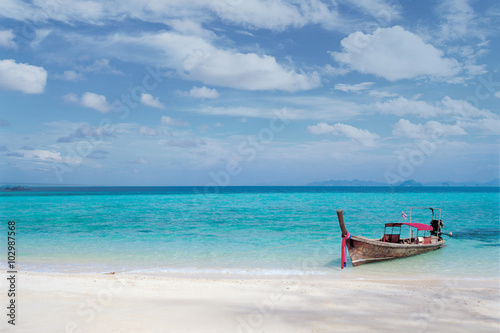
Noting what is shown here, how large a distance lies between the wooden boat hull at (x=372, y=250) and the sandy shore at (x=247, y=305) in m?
2.70

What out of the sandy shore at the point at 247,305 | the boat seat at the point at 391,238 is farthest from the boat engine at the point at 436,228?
the sandy shore at the point at 247,305

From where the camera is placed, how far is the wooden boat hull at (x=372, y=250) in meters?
Result: 16.7

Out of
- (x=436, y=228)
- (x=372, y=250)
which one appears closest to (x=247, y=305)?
(x=372, y=250)

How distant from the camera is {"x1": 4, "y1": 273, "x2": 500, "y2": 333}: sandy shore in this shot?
8.48 m

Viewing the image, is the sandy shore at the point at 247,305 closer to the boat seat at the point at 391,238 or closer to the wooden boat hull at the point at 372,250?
the wooden boat hull at the point at 372,250

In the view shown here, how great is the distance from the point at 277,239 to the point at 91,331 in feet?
61.0

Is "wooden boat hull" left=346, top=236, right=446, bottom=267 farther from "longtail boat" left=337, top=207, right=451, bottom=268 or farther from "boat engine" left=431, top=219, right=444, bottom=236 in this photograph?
"boat engine" left=431, top=219, right=444, bottom=236

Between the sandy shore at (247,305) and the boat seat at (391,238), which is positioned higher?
the boat seat at (391,238)

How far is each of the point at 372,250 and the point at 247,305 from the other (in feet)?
30.2

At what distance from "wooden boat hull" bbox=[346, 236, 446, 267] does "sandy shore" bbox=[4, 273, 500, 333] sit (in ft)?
8.85

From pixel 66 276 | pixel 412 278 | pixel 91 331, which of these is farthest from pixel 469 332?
pixel 66 276

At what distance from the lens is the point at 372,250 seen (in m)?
17.2

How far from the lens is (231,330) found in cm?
815

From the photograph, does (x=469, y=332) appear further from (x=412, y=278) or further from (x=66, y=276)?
(x=66, y=276)
